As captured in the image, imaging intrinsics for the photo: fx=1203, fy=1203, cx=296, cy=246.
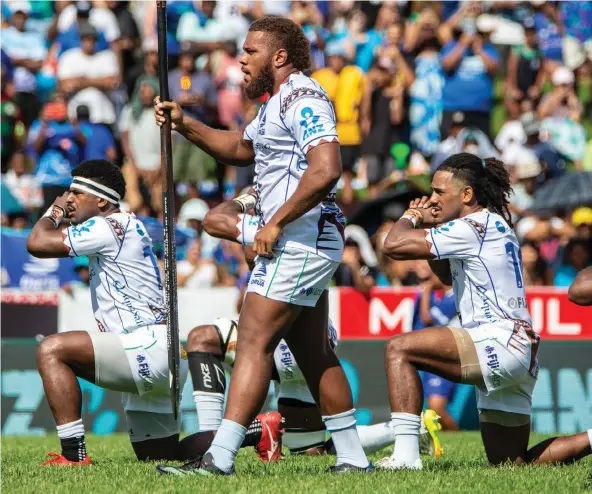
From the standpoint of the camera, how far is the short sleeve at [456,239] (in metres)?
7.11

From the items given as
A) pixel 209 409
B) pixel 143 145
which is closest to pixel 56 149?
pixel 143 145

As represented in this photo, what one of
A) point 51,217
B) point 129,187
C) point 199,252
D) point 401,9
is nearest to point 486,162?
point 51,217

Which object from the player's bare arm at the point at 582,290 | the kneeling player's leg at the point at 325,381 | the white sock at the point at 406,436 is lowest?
the white sock at the point at 406,436

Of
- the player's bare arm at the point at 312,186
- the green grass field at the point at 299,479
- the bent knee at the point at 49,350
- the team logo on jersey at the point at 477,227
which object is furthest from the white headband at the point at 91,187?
the team logo on jersey at the point at 477,227

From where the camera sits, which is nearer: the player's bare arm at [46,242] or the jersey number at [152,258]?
the player's bare arm at [46,242]

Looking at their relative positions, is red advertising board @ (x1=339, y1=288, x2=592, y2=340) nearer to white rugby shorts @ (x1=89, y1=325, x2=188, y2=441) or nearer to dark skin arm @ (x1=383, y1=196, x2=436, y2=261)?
white rugby shorts @ (x1=89, y1=325, x2=188, y2=441)

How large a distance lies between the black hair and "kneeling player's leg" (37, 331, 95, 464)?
1119 mm

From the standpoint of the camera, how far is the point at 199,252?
15.7 meters

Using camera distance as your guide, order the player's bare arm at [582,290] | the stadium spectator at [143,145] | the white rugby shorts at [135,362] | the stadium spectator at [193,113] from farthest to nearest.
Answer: the stadium spectator at [143,145]
the stadium spectator at [193,113]
the white rugby shorts at [135,362]
the player's bare arm at [582,290]

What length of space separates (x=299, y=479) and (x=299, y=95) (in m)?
2.10

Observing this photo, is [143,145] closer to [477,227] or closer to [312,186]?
[477,227]

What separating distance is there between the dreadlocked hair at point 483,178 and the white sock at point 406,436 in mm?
1455

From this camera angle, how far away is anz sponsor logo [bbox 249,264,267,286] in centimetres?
661

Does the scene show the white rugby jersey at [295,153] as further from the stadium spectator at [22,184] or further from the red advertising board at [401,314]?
the stadium spectator at [22,184]
